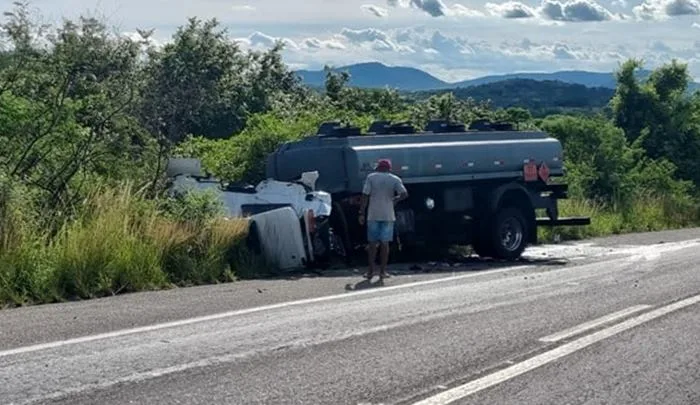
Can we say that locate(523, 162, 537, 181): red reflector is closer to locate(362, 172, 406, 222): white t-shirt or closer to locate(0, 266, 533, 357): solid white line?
locate(0, 266, 533, 357): solid white line

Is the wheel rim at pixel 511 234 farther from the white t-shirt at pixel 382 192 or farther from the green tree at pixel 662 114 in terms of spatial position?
the green tree at pixel 662 114

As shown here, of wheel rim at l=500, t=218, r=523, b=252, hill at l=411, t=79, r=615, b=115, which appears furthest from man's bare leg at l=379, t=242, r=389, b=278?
hill at l=411, t=79, r=615, b=115

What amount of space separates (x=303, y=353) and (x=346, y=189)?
8.71 meters

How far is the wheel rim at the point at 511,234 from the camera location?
19.2 metres

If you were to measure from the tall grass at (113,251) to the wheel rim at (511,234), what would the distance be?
5.16m

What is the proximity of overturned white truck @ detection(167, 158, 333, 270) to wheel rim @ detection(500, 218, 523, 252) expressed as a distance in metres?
3.58

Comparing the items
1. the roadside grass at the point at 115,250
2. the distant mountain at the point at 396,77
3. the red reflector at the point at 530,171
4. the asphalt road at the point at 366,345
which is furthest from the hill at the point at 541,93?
the asphalt road at the point at 366,345

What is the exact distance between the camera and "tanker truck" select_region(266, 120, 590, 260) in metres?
17.6

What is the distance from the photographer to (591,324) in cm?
1053

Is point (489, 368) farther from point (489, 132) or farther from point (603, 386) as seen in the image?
point (489, 132)

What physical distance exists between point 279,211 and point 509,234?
15.9ft

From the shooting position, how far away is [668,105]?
45.8 m

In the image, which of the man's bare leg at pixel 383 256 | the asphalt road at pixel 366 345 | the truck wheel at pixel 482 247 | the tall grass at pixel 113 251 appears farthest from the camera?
the truck wheel at pixel 482 247

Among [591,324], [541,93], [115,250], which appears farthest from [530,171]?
[541,93]
